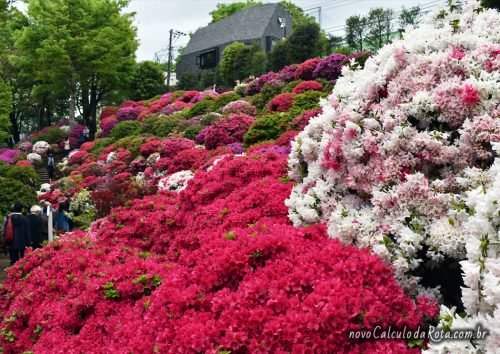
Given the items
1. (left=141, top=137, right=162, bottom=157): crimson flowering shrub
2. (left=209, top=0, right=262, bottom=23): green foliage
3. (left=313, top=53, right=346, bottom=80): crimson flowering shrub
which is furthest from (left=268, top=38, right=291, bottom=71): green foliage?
(left=209, top=0, right=262, bottom=23): green foliage

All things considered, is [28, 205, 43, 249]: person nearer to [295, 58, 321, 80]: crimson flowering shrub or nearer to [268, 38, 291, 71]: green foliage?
[295, 58, 321, 80]: crimson flowering shrub

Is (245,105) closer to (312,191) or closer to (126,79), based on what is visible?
(312,191)

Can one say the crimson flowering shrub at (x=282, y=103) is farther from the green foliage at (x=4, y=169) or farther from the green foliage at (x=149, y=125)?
the green foliage at (x=4, y=169)

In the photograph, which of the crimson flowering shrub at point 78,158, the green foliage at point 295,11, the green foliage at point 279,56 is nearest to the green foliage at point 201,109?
the crimson flowering shrub at point 78,158

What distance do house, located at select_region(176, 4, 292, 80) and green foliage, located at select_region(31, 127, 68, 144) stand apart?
19218 mm

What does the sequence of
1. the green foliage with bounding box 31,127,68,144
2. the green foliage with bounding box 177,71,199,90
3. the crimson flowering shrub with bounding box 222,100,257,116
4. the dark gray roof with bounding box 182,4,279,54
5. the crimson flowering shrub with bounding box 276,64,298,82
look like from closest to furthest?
the crimson flowering shrub with bounding box 222,100,257,116
the crimson flowering shrub with bounding box 276,64,298,82
the green foliage with bounding box 31,127,68,144
the green foliage with bounding box 177,71,199,90
the dark gray roof with bounding box 182,4,279,54

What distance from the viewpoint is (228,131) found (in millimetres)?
13727

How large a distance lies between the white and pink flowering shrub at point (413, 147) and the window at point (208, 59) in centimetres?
4901

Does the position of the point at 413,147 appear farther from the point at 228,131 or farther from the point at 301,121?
the point at 228,131

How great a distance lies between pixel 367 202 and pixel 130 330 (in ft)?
7.42

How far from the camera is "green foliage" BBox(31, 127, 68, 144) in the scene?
1264 inches

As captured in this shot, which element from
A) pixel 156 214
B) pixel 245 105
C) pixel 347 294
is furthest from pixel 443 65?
pixel 245 105

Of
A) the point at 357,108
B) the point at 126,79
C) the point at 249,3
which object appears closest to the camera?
the point at 357,108

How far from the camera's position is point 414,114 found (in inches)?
149
